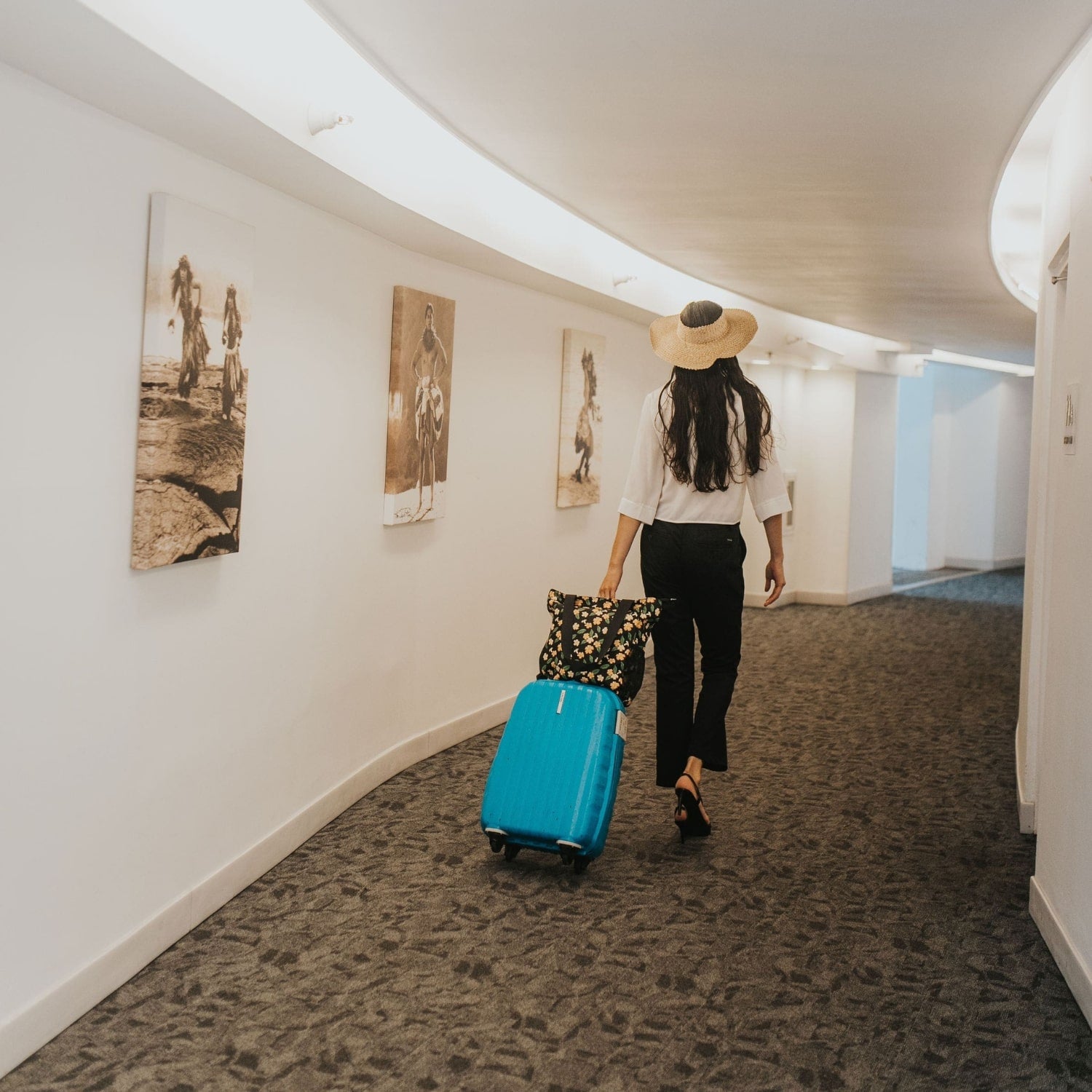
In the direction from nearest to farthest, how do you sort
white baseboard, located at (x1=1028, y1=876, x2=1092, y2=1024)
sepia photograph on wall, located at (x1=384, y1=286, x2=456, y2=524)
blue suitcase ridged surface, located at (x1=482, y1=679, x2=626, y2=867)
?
1. white baseboard, located at (x1=1028, y1=876, x2=1092, y2=1024)
2. blue suitcase ridged surface, located at (x1=482, y1=679, x2=626, y2=867)
3. sepia photograph on wall, located at (x1=384, y1=286, x2=456, y2=524)

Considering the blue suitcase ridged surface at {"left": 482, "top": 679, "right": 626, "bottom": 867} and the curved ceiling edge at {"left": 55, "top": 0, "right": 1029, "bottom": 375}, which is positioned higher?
the curved ceiling edge at {"left": 55, "top": 0, "right": 1029, "bottom": 375}

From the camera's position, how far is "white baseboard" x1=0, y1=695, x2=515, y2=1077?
271 centimetres

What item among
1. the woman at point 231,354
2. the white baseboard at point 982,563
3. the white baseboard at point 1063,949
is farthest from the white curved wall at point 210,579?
the white baseboard at point 982,563

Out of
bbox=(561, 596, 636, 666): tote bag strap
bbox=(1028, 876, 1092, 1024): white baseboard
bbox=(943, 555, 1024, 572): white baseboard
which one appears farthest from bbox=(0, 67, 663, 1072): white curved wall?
bbox=(943, 555, 1024, 572): white baseboard

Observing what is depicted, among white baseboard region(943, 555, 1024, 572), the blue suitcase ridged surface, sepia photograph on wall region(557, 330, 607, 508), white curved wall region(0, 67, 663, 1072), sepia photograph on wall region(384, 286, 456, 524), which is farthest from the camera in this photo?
white baseboard region(943, 555, 1024, 572)

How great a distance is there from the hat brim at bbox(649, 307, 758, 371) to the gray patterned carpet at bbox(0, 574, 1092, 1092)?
1726 mm

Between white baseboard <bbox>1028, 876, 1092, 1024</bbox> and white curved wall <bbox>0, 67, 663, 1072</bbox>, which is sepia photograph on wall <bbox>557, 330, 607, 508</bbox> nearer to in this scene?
white curved wall <bbox>0, 67, 663, 1072</bbox>

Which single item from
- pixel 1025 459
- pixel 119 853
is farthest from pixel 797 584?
pixel 119 853

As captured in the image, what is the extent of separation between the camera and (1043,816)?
3.65 m

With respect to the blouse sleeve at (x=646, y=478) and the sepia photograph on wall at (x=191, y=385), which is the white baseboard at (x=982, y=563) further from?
the sepia photograph on wall at (x=191, y=385)

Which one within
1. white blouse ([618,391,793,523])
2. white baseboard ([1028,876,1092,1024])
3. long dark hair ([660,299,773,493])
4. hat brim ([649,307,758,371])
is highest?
hat brim ([649,307,758,371])

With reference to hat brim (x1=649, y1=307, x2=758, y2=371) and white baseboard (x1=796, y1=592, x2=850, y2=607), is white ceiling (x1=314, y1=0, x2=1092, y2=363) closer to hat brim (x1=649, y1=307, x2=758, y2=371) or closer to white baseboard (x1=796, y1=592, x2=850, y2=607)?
hat brim (x1=649, y1=307, x2=758, y2=371)

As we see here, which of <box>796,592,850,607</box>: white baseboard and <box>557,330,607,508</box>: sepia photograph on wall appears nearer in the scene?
<box>557,330,607,508</box>: sepia photograph on wall

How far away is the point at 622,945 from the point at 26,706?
5.72ft
